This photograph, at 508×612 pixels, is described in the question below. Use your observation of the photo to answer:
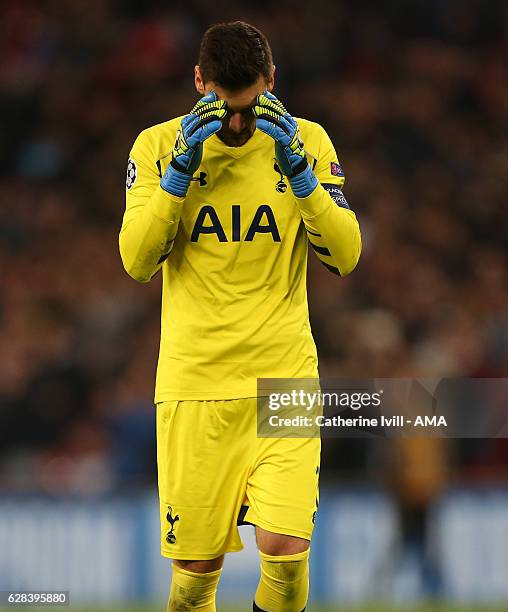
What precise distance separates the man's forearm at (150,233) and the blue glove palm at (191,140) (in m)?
0.05

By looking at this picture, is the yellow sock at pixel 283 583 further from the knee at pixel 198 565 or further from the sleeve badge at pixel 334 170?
the sleeve badge at pixel 334 170

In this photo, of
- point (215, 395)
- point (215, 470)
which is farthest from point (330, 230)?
point (215, 470)

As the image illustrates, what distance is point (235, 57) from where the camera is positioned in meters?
4.64

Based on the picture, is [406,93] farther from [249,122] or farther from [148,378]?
[249,122]

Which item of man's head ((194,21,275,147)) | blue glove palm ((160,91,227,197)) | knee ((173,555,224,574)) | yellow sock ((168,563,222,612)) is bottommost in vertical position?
yellow sock ((168,563,222,612))

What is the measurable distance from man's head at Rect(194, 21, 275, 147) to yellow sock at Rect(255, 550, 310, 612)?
158 centimetres

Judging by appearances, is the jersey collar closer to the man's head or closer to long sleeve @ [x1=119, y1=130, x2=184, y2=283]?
the man's head

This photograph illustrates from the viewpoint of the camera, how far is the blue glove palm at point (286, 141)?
4.56 meters

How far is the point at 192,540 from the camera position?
4.91m

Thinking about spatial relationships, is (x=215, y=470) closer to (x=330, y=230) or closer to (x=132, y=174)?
(x=330, y=230)

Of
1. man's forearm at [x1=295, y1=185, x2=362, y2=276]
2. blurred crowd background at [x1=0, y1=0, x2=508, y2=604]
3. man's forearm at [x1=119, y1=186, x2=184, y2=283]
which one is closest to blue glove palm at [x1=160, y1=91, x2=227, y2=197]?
man's forearm at [x1=119, y1=186, x2=184, y2=283]

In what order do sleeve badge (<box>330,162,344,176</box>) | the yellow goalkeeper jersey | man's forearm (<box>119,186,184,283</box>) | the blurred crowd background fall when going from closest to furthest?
1. man's forearm (<box>119,186,184,283</box>)
2. the yellow goalkeeper jersey
3. sleeve badge (<box>330,162,344,176</box>)
4. the blurred crowd background

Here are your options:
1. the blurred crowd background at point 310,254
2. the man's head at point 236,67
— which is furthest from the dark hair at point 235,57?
the blurred crowd background at point 310,254

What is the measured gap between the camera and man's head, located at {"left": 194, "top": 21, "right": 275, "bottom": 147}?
15.2 ft
